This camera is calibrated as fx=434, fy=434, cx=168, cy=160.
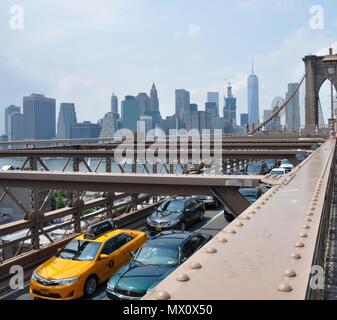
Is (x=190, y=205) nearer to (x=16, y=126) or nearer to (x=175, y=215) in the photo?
(x=175, y=215)

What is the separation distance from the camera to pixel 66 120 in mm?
67438

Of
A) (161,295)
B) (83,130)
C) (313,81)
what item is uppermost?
(313,81)

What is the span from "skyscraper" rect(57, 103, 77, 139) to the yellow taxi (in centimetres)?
5315

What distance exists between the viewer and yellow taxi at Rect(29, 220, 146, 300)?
924 cm

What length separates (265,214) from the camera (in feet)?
10.2

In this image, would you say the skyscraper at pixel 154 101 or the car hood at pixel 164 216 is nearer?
the car hood at pixel 164 216

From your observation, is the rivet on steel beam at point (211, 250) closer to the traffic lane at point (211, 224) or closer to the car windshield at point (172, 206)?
the traffic lane at point (211, 224)

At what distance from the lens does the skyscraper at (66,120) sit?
63.9m

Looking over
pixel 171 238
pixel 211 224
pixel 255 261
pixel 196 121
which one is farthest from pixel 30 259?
pixel 196 121

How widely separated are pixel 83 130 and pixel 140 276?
196 ft

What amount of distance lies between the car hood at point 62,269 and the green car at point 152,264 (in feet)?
3.37

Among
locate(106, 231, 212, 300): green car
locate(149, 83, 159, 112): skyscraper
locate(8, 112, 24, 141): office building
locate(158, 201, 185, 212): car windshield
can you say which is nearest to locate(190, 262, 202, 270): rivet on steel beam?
locate(106, 231, 212, 300): green car

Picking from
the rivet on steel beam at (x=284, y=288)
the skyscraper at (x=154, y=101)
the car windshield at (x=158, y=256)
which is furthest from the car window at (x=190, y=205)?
the skyscraper at (x=154, y=101)

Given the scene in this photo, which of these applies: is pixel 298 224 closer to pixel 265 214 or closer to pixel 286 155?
pixel 265 214
